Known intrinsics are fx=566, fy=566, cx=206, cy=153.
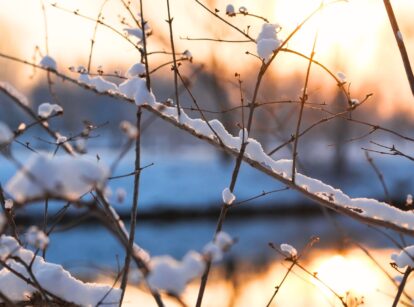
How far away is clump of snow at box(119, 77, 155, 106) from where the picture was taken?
4.87ft

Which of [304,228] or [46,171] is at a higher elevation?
[304,228]

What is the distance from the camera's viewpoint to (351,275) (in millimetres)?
7168

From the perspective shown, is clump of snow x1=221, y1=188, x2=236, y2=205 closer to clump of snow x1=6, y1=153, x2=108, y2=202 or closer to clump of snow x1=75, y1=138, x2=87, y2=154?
clump of snow x1=75, y1=138, x2=87, y2=154

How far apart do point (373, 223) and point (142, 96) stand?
0.66 m

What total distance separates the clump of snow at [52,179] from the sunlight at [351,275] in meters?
5.86

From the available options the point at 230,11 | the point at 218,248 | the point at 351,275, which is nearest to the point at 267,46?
the point at 230,11

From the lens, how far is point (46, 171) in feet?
2.71

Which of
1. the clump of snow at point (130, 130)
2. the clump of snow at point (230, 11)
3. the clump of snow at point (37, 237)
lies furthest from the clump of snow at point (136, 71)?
the clump of snow at point (37, 237)

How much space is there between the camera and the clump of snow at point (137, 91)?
1.48 m

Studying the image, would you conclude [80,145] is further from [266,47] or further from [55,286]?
[266,47]

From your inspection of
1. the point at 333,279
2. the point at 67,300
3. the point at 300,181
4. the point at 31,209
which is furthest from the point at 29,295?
the point at 31,209

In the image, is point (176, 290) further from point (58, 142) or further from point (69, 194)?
point (58, 142)

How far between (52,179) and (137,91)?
2.33 ft

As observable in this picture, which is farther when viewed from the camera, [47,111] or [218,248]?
[47,111]
